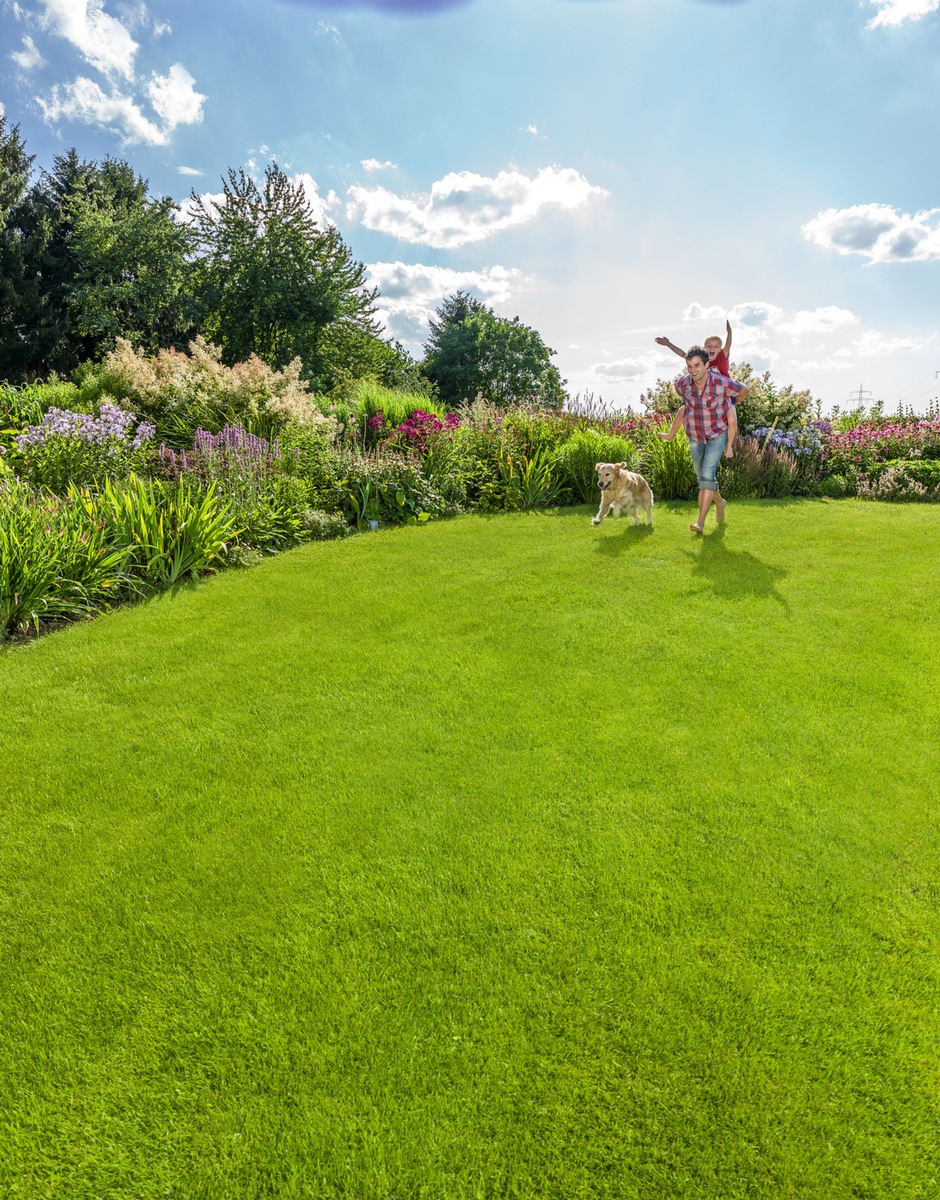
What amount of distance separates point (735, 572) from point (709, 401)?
190cm

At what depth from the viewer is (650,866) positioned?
2492mm

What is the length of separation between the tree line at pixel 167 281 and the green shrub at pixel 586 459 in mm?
10308

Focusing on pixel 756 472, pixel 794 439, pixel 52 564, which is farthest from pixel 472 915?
pixel 794 439

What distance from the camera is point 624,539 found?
6.89 metres

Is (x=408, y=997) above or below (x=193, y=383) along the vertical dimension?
below

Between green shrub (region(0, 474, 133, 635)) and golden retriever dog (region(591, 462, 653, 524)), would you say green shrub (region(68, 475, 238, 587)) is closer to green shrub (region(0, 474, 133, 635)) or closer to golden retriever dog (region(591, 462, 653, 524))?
green shrub (region(0, 474, 133, 635))

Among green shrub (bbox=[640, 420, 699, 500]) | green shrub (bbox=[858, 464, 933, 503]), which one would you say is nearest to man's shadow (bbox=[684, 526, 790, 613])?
green shrub (bbox=[640, 420, 699, 500])

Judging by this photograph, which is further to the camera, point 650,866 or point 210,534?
point 210,534

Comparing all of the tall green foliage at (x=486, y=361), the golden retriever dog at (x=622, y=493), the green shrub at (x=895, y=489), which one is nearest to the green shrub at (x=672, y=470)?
the golden retriever dog at (x=622, y=493)

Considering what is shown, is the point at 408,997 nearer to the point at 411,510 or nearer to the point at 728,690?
the point at 728,690

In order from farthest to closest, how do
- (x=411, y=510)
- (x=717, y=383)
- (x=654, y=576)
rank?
(x=411, y=510) < (x=717, y=383) < (x=654, y=576)

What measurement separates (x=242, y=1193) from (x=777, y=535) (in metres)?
7.22

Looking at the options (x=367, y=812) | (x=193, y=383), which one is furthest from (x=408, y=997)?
(x=193, y=383)

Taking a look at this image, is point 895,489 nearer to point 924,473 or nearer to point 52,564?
point 924,473
